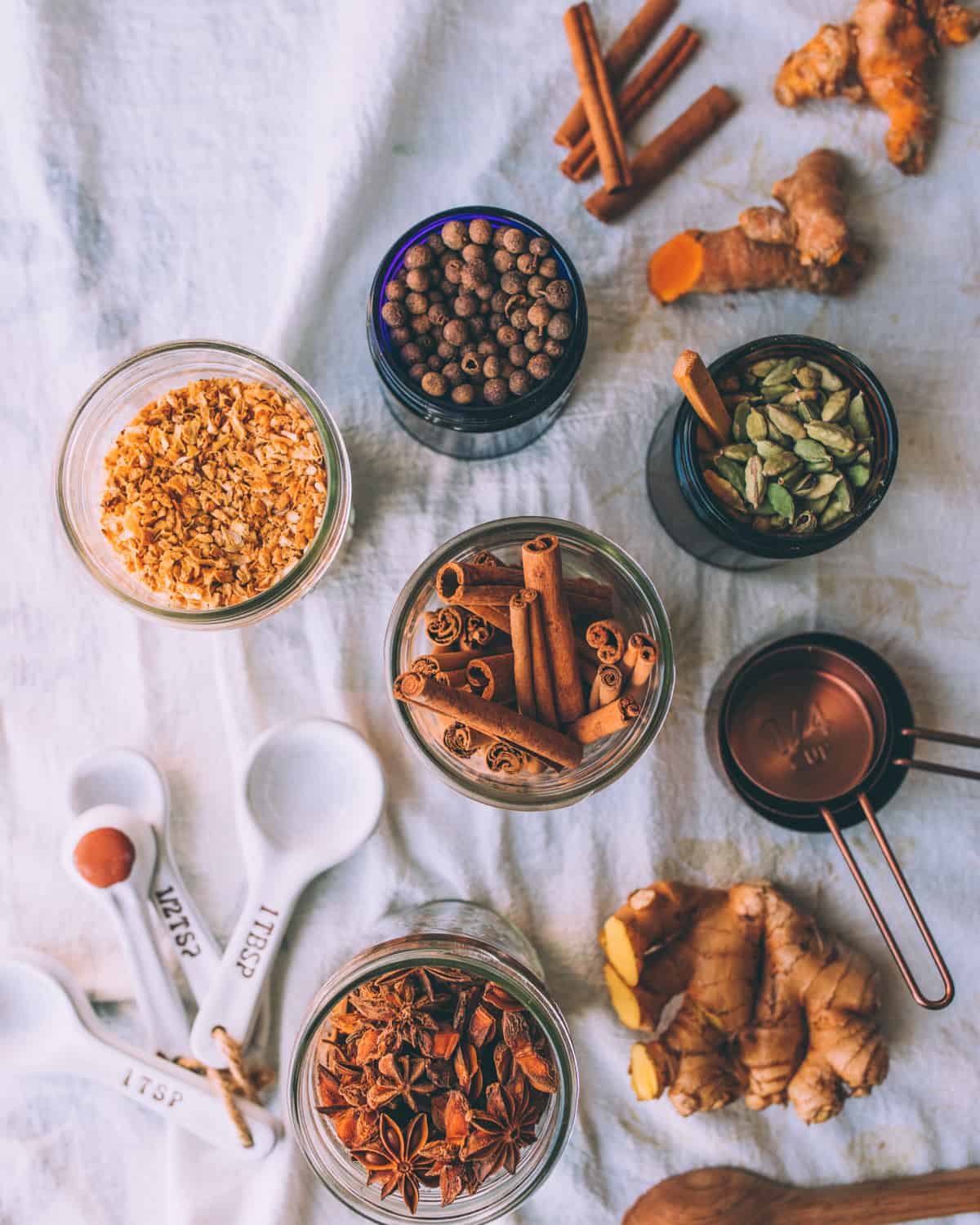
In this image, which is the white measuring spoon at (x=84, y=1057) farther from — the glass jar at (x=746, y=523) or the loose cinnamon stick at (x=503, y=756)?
the glass jar at (x=746, y=523)

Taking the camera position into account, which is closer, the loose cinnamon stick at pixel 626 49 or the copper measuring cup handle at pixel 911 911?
the copper measuring cup handle at pixel 911 911

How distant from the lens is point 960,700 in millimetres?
1092

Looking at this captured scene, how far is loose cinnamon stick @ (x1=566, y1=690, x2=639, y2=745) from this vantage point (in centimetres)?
82

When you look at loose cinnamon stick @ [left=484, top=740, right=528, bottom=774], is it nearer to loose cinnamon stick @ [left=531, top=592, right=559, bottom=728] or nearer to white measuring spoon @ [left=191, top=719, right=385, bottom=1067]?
loose cinnamon stick @ [left=531, top=592, right=559, bottom=728]

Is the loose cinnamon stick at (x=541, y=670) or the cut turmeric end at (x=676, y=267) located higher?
the cut turmeric end at (x=676, y=267)

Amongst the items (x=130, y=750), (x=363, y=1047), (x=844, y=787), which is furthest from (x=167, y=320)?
(x=844, y=787)

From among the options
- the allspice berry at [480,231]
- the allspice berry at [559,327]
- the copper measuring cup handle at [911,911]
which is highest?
the allspice berry at [480,231]

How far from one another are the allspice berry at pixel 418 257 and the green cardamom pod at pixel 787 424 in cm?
37

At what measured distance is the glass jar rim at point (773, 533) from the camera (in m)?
0.91

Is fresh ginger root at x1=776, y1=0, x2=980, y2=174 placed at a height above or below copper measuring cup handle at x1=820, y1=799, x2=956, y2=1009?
above

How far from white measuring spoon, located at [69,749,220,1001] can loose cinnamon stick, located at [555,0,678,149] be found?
0.85 metres

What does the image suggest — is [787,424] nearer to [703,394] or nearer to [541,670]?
[703,394]

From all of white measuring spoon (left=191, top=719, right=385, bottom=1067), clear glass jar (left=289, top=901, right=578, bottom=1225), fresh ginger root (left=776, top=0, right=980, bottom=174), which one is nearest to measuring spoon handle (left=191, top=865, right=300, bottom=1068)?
white measuring spoon (left=191, top=719, right=385, bottom=1067)

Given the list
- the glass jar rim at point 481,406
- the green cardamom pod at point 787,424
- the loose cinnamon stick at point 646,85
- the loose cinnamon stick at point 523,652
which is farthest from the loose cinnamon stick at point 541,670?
the loose cinnamon stick at point 646,85
